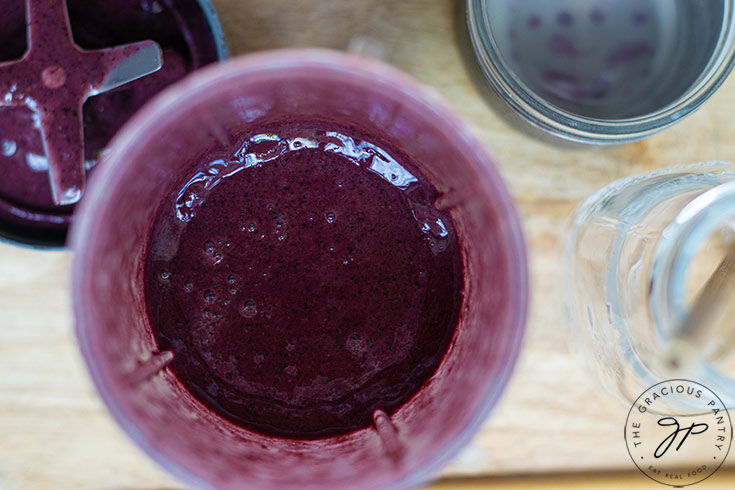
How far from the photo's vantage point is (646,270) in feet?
1.47

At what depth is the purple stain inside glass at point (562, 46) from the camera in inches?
21.1

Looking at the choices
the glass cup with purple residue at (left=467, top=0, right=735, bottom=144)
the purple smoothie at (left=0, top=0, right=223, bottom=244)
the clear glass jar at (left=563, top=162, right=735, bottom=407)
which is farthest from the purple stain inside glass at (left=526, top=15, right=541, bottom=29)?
the purple smoothie at (left=0, top=0, right=223, bottom=244)

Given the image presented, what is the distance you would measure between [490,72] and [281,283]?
213 millimetres

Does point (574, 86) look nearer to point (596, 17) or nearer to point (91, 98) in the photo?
point (596, 17)

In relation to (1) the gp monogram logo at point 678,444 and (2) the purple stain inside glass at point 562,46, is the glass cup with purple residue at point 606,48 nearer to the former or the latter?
(2) the purple stain inside glass at point 562,46

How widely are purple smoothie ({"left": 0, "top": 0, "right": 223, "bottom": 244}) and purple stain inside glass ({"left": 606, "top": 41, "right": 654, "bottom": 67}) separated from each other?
33 centimetres

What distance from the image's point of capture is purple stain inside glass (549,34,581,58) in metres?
0.54

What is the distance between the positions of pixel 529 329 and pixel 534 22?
9.9 inches

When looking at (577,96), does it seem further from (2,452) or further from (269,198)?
(2,452)

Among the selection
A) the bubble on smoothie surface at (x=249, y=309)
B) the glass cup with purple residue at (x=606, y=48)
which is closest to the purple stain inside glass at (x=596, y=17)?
the glass cup with purple residue at (x=606, y=48)

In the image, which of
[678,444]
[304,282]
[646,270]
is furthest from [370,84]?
[678,444]

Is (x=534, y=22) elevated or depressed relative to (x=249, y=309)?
elevated

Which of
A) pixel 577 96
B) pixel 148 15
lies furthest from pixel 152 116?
pixel 577 96

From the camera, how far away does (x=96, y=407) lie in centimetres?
52
